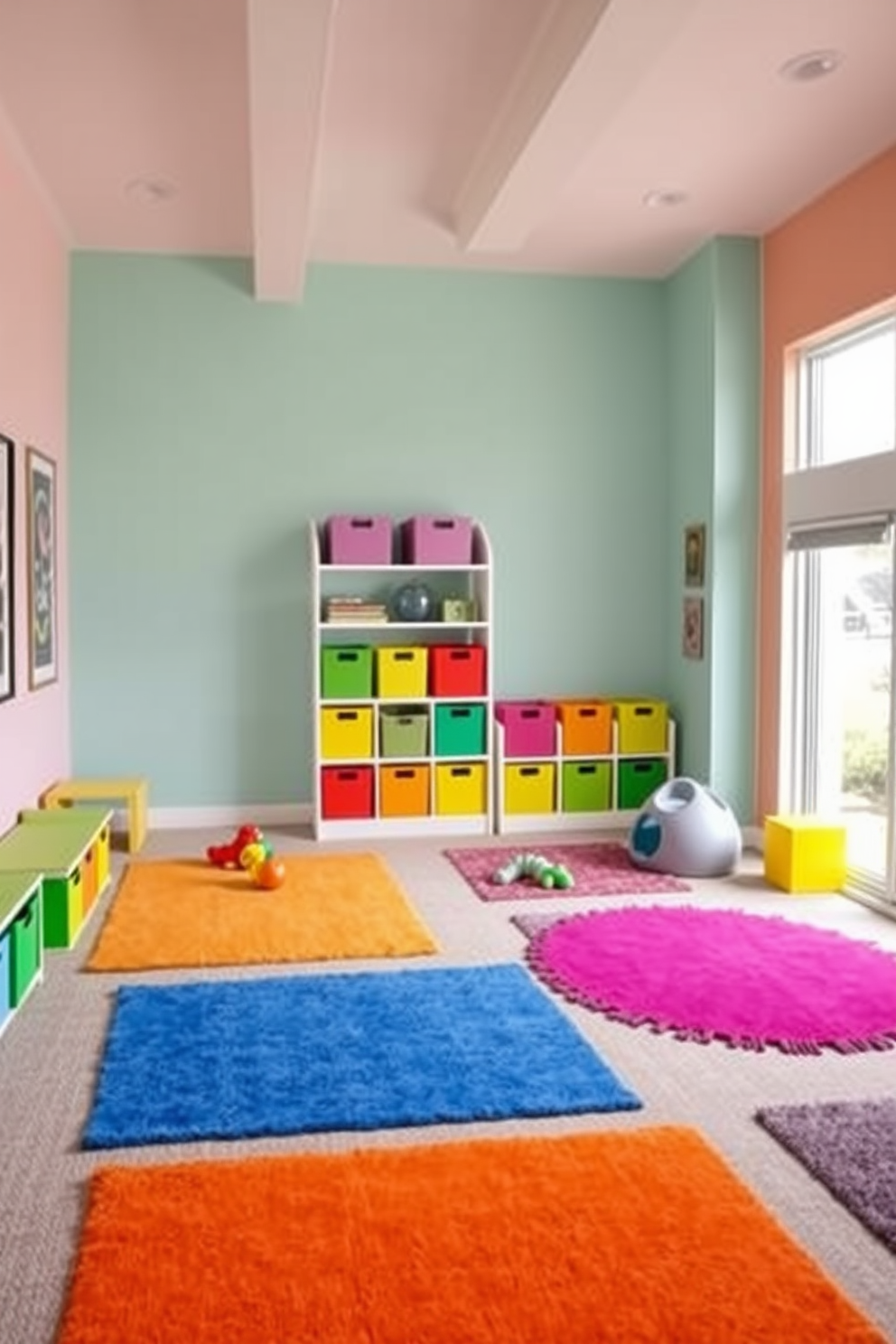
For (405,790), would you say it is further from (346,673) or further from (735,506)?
(735,506)

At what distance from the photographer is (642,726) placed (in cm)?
621

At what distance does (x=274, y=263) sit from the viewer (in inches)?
217

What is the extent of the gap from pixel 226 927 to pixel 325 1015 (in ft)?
3.28

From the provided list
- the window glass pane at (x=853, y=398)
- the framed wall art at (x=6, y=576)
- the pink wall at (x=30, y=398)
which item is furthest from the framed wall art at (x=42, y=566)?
the window glass pane at (x=853, y=398)

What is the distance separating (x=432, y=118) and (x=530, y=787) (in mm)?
3191

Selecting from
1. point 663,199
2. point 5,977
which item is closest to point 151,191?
point 663,199

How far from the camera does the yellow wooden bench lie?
5461 millimetres

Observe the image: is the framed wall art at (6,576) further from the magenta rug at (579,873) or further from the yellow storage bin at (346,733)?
the magenta rug at (579,873)

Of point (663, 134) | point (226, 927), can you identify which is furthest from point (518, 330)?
point (226, 927)

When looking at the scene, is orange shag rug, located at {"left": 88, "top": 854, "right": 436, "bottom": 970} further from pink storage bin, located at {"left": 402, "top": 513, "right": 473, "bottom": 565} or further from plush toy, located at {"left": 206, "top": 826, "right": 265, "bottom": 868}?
pink storage bin, located at {"left": 402, "top": 513, "right": 473, "bottom": 565}

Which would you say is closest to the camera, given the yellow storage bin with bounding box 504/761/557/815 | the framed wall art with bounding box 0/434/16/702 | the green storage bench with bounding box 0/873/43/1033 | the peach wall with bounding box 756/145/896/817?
the green storage bench with bounding box 0/873/43/1033

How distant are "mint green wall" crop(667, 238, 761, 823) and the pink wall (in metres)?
3.16

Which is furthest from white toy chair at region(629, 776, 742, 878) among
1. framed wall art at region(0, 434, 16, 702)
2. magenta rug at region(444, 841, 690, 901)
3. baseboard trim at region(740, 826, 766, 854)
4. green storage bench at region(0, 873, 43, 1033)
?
framed wall art at region(0, 434, 16, 702)

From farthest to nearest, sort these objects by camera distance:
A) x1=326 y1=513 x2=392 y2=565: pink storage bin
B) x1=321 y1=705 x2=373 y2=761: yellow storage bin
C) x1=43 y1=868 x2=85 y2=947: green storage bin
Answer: x1=326 y1=513 x2=392 y2=565: pink storage bin, x1=321 y1=705 x2=373 y2=761: yellow storage bin, x1=43 y1=868 x2=85 y2=947: green storage bin
